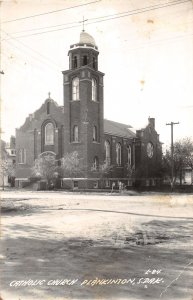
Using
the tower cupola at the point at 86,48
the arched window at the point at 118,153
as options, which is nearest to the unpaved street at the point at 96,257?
the tower cupola at the point at 86,48

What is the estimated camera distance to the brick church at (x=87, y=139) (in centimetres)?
2130

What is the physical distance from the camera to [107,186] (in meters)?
41.9

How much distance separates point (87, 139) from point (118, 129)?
49.8ft

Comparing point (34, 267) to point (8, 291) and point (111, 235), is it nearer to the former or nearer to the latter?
point (8, 291)

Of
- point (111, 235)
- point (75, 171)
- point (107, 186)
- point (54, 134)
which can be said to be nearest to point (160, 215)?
point (111, 235)

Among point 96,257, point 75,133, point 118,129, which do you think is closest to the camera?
point 96,257

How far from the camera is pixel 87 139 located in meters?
36.6

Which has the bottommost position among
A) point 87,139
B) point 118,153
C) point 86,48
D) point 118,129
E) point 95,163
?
point 95,163

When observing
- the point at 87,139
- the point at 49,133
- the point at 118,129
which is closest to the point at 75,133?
the point at 87,139

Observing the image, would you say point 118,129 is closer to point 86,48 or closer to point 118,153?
point 118,153

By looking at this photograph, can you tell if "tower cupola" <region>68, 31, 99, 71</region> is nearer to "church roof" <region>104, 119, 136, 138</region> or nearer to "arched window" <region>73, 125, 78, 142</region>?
"arched window" <region>73, 125, 78, 142</region>

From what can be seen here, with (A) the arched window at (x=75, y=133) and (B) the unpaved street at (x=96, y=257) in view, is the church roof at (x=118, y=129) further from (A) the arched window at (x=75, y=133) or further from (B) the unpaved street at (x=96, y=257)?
(B) the unpaved street at (x=96, y=257)

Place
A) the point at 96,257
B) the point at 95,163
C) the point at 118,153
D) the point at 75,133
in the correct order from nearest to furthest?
1. the point at 96,257
2. the point at 75,133
3. the point at 95,163
4. the point at 118,153

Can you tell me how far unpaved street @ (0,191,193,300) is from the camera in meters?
5.64
